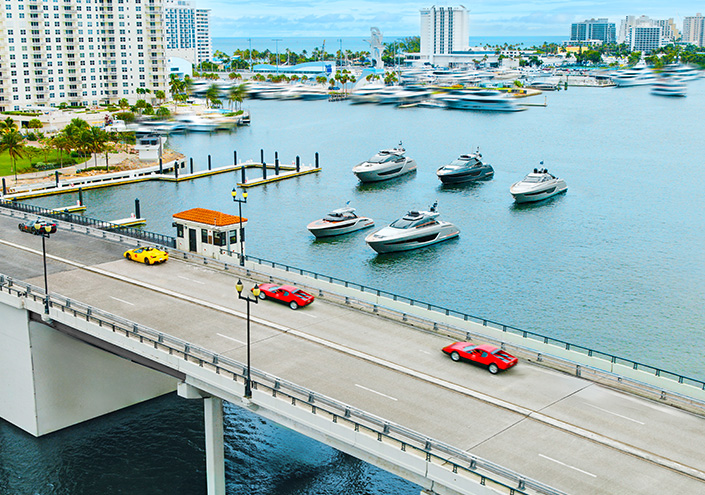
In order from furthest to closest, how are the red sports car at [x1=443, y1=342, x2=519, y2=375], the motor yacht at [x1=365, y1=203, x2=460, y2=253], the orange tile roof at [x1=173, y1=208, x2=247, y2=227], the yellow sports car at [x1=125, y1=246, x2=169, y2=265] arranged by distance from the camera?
the motor yacht at [x1=365, y1=203, x2=460, y2=253] < the orange tile roof at [x1=173, y1=208, x2=247, y2=227] < the yellow sports car at [x1=125, y1=246, x2=169, y2=265] < the red sports car at [x1=443, y1=342, x2=519, y2=375]

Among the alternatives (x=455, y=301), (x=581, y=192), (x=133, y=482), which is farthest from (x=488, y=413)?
(x=581, y=192)

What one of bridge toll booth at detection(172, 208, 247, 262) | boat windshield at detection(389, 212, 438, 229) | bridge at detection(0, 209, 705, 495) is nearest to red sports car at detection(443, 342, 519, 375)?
bridge at detection(0, 209, 705, 495)

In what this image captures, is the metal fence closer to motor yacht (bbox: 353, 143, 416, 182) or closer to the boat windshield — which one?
the boat windshield

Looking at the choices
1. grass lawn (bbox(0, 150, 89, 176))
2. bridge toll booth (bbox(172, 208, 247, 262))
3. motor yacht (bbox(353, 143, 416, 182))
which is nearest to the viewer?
bridge toll booth (bbox(172, 208, 247, 262))

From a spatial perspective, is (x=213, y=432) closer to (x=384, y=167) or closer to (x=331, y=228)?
(x=331, y=228)

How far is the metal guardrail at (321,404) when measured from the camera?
29.3 metres

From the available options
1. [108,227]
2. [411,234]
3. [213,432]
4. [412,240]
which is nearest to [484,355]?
[213,432]

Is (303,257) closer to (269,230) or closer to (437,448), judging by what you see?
(269,230)

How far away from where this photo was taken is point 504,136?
192 m

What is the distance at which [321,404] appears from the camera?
35.5 metres

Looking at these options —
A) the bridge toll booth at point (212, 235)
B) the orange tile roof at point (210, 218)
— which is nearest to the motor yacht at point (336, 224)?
the orange tile roof at point (210, 218)

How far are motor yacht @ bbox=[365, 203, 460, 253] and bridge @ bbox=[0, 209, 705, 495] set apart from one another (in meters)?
31.2

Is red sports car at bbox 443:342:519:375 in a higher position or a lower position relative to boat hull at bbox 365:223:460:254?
higher

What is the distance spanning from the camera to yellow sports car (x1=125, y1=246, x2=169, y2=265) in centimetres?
5834
